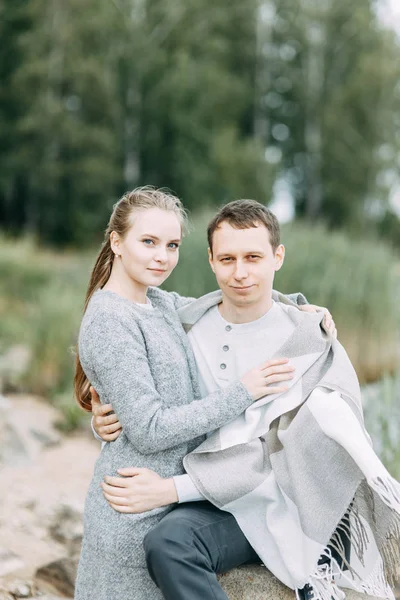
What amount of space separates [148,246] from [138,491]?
73 cm

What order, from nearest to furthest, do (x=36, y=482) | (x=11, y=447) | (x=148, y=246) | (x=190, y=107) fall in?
(x=148, y=246) → (x=36, y=482) → (x=11, y=447) → (x=190, y=107)

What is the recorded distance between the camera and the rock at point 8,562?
10.1 feet

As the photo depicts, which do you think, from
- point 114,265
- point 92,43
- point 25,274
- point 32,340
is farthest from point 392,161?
point 114,265

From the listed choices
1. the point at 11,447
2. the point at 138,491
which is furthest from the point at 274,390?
the point at 11,447

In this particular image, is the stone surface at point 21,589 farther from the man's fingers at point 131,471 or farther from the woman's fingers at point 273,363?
the woman's fingers at point 273,363

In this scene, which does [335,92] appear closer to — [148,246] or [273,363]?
[148,246]

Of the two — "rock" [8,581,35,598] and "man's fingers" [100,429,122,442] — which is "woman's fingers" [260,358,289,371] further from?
"rock" [8,581,35,598]

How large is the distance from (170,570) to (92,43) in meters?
19.8

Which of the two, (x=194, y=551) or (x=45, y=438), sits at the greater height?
(x=194, y=551)

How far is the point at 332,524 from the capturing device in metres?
2.10

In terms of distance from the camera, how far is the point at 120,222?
234cm

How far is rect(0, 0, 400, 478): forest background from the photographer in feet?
64.4

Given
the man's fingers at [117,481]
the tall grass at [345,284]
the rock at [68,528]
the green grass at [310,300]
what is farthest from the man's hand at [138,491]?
the tall grass at [345,284]

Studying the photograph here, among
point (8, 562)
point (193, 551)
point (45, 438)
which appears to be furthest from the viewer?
point (45, 438)
